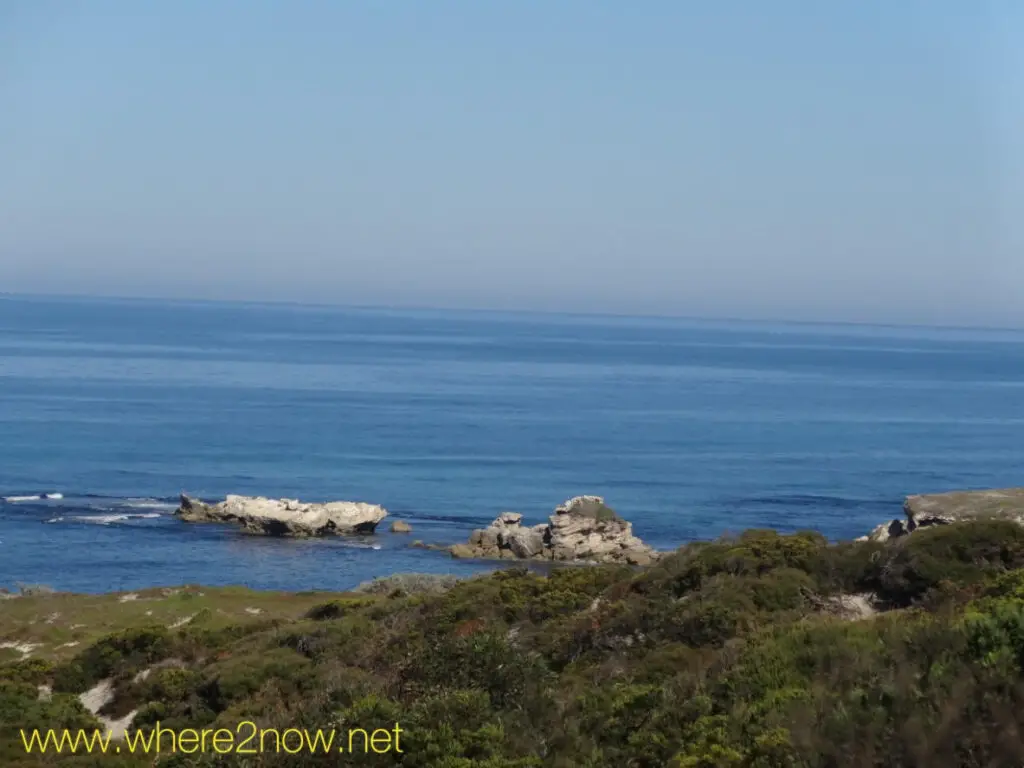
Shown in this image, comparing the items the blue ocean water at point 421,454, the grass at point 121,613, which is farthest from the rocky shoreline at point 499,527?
the grass at point 121,613

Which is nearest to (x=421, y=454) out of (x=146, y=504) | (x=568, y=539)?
(x=146, y=504)

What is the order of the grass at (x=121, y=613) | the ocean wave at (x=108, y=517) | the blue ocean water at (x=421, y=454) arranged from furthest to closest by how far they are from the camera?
the ocean wave at (x=108, y=517), the blue ocean water at (x=421, y=454), the grass at (x=121, y=613)

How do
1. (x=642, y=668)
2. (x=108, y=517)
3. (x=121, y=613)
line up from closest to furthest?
(x=642, y=668)
(x=121, y=613)
(x=108, y=517)

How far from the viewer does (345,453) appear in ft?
282

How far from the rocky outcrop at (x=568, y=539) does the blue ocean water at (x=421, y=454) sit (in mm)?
2922

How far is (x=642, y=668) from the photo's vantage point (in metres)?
15.6

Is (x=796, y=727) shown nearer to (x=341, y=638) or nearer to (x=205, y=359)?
(x=341, y=638)

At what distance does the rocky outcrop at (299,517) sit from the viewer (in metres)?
60.7

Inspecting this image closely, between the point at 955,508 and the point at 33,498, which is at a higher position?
the point at 955,508

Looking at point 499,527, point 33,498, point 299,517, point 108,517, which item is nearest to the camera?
point 499,527

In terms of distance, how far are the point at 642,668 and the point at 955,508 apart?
28391mm

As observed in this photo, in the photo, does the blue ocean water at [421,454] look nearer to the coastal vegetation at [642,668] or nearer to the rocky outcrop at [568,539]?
the rocky outcrop at [568,539]

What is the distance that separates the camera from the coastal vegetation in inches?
417

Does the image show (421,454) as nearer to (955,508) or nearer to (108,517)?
(108,517)
